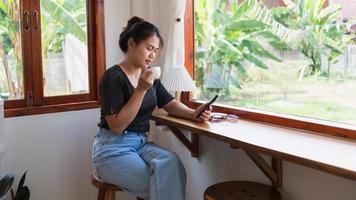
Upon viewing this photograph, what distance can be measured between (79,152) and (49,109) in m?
0.34

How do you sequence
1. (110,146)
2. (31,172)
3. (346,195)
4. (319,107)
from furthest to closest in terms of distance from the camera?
(31,172), (110,146), (319,107), (346,195)

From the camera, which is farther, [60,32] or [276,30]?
[60,32]

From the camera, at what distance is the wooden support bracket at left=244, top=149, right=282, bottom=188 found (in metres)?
1.71

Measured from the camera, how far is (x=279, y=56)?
1.91 m

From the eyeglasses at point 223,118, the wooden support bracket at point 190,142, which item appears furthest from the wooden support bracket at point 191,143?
the eyeglasses at point 223,118

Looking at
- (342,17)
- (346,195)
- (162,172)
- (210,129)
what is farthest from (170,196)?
(342,17)

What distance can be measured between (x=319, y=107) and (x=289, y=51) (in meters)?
0.30

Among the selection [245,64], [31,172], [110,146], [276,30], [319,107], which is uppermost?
[276,30]

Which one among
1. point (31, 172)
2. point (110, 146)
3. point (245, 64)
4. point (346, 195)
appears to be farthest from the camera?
point (31, 172)

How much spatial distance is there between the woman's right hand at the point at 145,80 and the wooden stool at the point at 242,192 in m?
0.54

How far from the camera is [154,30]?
193 centimetres

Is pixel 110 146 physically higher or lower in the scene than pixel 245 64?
lower

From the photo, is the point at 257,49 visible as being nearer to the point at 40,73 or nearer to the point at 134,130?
the point at 134,130

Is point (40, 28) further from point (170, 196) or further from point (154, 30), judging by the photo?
point (170, 196)
